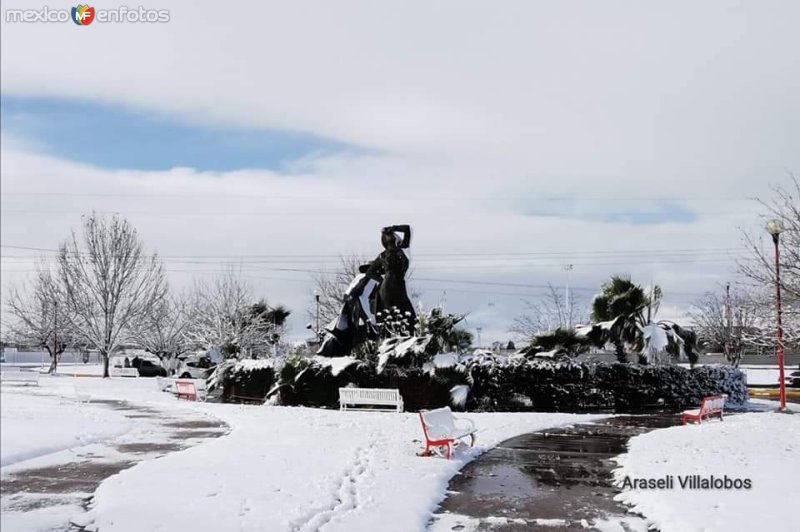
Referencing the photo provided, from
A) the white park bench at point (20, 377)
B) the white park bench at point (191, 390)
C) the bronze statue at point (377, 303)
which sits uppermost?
the bronze statue at point (377, 303)

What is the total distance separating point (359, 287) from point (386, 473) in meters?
15.6

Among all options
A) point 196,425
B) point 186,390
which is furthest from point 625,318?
point 186,390

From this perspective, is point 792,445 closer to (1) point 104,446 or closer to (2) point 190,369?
(1) point 104,446

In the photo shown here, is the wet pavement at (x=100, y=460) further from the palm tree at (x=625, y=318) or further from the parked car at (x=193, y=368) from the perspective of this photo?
the parked car at (x=193, y=368)

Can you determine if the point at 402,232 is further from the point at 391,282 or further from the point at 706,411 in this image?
the point at 706,411

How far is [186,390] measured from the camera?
2477cm

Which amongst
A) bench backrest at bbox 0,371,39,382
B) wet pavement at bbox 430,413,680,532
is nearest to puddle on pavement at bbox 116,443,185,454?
wet pavement at bbox 430,413,680,532

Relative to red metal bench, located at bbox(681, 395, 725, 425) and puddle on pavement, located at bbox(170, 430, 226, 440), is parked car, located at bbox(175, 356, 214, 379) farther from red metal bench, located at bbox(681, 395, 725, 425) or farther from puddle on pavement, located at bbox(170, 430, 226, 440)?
red metal bench, located at bbox(681, 395, 725, 425)

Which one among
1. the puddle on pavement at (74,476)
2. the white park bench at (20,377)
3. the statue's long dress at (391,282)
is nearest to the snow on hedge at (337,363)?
the statue's long dress at (391,282)

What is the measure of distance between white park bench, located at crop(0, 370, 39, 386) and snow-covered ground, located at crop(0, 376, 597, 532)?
0.05 metres

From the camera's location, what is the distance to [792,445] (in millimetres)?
12766

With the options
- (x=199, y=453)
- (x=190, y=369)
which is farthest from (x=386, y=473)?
(x=190, y=369)

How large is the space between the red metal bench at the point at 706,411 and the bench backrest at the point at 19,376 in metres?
15.8

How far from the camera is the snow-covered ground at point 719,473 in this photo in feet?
25.2
